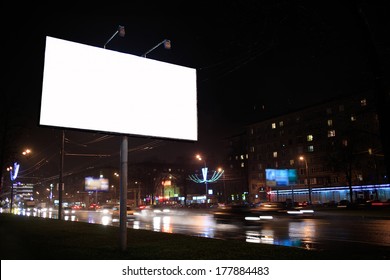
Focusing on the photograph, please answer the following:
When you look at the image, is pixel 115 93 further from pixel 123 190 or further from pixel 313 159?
pixel 313 159

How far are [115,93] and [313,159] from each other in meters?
88.0

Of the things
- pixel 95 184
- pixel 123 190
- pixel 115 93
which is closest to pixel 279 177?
pixel 95 184

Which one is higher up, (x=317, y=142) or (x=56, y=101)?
(x=317, y=142)

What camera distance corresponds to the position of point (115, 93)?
36.6 ft

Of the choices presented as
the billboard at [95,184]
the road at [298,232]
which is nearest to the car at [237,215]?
the road at [298,232]

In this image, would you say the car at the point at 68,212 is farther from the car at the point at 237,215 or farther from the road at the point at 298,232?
the car at the point at 237,215

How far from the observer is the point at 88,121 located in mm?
10703

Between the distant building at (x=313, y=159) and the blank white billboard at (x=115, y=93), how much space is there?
165 feet

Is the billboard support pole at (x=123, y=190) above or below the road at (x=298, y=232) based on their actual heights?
above

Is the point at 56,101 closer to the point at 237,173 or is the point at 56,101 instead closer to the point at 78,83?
the point at 78,83

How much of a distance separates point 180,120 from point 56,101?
402 centimetres

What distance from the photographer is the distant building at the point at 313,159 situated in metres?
71.2

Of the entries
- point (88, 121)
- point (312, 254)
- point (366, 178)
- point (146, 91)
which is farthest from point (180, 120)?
point (366, 178)

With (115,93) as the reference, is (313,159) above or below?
above
